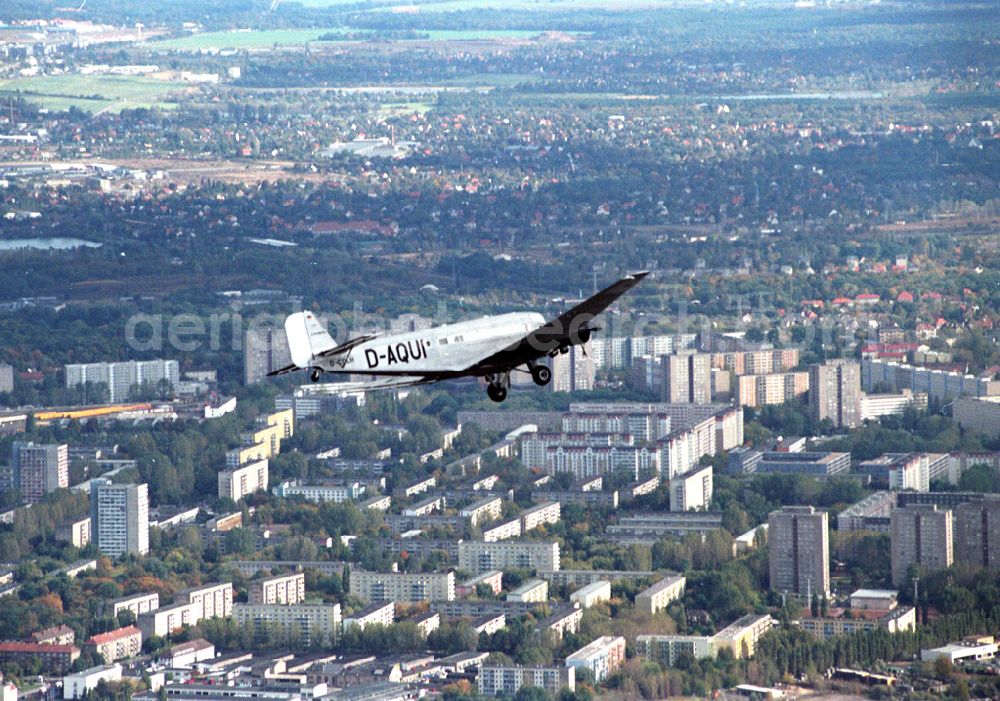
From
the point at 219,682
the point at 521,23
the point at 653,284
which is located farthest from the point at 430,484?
the point at 521,23

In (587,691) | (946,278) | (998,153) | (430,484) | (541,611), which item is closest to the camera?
(587,691)

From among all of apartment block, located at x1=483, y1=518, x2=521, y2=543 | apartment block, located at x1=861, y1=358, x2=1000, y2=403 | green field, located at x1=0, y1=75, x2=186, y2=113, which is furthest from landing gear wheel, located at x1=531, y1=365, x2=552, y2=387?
green field, located at x1=0, y1=75, x2=186, y2=113

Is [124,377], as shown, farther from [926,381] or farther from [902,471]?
[902,471]

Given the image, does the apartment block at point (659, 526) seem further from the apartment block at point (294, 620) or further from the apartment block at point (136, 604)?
the apartment block at point (136, 604)

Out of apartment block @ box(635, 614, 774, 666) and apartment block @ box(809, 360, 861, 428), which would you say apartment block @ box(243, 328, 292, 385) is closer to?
apartment block @ box(809, 360, 861, 428)

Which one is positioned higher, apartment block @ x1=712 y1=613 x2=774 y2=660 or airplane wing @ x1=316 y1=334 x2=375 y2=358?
airplane wing @ x1=316 y1=334 x2=375 y2=358

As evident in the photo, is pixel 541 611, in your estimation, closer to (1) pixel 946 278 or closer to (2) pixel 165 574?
(2) pixel 165 574

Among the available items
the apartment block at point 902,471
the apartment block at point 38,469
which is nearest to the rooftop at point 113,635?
the apartment block at point 38,469
